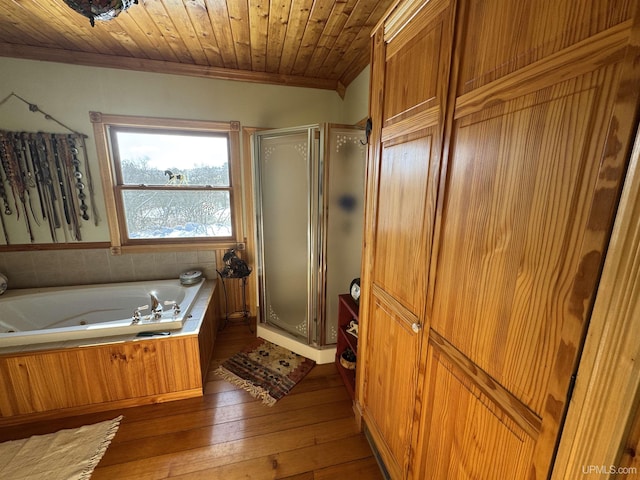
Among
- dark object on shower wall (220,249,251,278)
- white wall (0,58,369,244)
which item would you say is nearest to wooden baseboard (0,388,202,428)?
dark object on shower wall (220,249,251,278)

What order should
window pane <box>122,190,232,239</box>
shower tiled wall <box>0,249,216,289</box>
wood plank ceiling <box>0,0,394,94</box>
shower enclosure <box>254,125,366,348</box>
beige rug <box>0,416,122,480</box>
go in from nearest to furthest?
1. beige rug <box>0,416,122,480</box>
2. wood plank ceiling <box>0,0,394,94</box>
3. shower enclosure <box>254,125,366,348</box>
4. shower tiled wall <box>0,249,216,289</box>
5. window pane <box>122,190,232,239</box>

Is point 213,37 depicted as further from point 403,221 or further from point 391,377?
point 391,377

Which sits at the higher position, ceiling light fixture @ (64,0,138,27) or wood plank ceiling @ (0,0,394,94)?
wood plank ceiling @ (0,0,394,94)

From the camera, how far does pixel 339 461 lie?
58.0 inches

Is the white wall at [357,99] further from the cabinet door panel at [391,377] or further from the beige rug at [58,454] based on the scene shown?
the beige rug at [58,454]

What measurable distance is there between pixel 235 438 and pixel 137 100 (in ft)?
9.13

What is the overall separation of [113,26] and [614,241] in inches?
107

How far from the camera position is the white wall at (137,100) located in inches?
86.2

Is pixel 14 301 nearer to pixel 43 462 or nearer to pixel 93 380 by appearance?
pixel 93 380

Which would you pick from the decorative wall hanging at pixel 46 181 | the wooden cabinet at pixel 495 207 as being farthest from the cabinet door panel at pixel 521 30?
the decorative wall hanging at pixel 46 181

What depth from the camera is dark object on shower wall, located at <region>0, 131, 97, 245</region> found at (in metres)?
2.23

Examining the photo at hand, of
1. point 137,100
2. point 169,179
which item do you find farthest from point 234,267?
point 137,100

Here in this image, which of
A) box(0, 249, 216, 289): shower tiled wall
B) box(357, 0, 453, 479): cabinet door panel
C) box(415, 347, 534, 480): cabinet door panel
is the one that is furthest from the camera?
box(0, 249, 216, 289): shower tiled wall

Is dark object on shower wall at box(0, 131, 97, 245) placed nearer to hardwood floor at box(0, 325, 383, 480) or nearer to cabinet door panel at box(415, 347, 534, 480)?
hardwood floor at box(0, 325, 383, 480)
